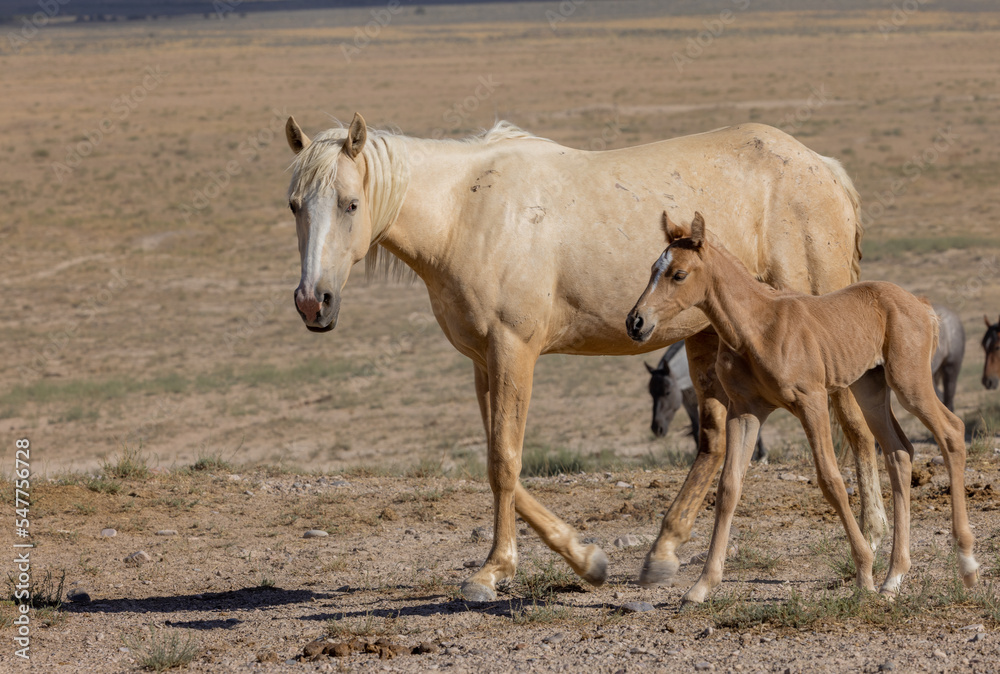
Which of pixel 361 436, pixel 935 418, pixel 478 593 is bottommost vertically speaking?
pixel 361 436

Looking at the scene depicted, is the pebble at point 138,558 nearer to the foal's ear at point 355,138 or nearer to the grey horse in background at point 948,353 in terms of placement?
the foal's ear at point 355,138

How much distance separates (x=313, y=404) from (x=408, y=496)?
23.8 feet

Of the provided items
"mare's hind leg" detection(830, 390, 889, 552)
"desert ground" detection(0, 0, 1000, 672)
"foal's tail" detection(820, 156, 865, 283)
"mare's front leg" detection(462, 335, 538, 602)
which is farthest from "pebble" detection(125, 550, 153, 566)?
"foal's tail" detection(820, 156, 865, 283)

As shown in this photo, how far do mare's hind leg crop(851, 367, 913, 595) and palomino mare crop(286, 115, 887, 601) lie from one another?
2.00 ft

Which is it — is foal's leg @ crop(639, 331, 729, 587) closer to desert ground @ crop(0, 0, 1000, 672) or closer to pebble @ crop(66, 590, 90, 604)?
desert ground @ crop(0, 0, 1000, 672)

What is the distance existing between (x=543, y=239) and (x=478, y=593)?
1.83 meters

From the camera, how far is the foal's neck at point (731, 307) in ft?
16.2

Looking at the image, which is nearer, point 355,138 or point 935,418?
point 935,418

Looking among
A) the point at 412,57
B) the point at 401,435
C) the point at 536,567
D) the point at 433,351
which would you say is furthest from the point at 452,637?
the point at 412,57

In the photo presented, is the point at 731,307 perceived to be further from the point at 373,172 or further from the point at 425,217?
the point at 373,172

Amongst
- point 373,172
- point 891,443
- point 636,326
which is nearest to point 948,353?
point 891,443

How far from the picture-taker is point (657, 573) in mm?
5395

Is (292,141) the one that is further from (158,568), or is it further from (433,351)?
(433,351)

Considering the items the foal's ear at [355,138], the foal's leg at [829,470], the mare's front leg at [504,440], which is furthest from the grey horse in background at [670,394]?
the foal's ear at [355,138]
